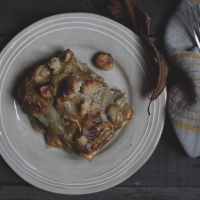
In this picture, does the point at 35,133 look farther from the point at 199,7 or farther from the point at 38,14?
the point at 199,7

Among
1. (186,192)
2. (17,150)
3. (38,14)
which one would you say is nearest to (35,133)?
(17,150)

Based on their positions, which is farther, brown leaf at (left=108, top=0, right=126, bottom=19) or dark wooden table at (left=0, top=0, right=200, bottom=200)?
dark wooden table at (left=0, top=0, right=200, bottom=200)

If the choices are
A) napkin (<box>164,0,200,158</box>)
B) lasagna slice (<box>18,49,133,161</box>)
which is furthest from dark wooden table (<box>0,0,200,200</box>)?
lasagna slice (<box>18,49,133,161</box>)

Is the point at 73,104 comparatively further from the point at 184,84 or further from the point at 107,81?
the point at 184,84

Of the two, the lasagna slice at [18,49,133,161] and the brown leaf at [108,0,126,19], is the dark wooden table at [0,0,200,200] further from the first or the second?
the lasagna slice at [18,49,133,161]

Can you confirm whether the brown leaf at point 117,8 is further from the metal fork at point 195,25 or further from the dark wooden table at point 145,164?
the metal fork at point 195,25

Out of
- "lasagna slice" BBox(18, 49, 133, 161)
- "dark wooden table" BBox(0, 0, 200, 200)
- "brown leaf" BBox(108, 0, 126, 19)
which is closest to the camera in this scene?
"lasagna slice" BBox(18, 49, 133, 161)

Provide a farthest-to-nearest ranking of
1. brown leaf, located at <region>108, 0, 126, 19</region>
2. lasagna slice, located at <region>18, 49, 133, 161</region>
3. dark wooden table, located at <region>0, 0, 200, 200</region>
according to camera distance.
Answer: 1. dark wooden table, located at <region>0, 0, 200, 200</region>
2. brown leaf, located at <region>108, 0, 126, 19</region>
3. lasagna slice, located at <region>18, 49, 133, 161</region>
